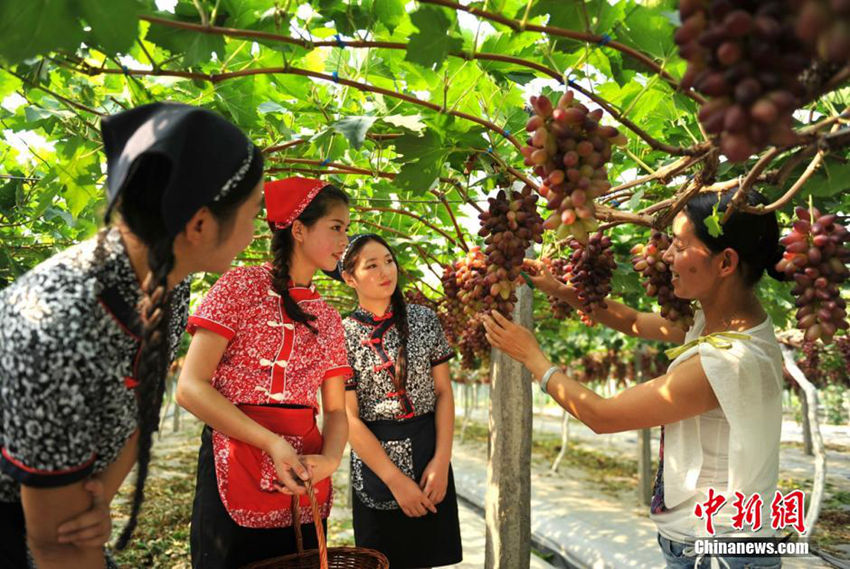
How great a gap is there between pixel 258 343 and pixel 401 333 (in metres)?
0.94

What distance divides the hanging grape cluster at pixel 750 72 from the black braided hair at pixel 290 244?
1644 millimetres

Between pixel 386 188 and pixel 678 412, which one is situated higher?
pixel 386 188

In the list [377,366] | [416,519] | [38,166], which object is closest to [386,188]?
[377,366]

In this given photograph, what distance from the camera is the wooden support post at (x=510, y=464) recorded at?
298 centimetres

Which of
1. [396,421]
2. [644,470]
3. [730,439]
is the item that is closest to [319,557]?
[396,421]

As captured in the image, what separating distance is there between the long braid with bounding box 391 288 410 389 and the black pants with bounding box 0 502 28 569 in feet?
5.53

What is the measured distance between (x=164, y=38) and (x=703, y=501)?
2.01m

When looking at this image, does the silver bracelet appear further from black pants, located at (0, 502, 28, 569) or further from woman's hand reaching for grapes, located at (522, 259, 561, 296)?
black pants, located at (0, 502, 28, 569)

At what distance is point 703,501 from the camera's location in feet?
5.97

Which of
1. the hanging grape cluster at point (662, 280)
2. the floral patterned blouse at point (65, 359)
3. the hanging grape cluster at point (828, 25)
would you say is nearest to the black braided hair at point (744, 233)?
the hanging grape cluster at point (662, 280)

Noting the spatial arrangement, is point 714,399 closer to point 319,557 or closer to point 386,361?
point 319,557

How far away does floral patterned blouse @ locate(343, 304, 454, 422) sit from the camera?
2.76 m

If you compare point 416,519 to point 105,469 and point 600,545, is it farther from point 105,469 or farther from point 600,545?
point 600,545

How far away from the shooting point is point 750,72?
0.68 meters
